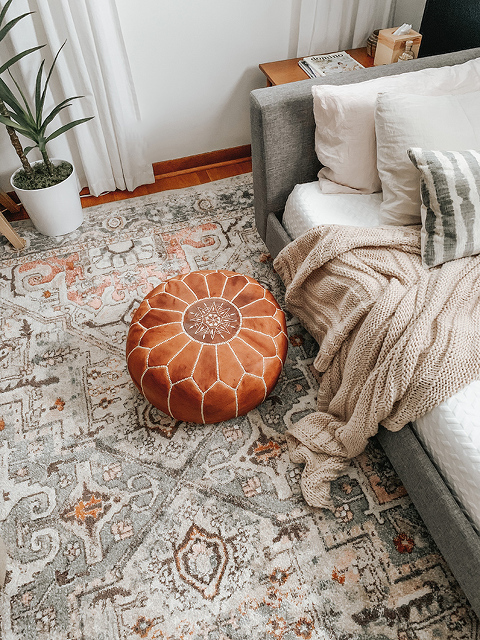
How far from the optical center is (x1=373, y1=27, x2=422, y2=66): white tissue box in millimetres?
1868

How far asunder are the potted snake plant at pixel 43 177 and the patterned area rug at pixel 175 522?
512mm

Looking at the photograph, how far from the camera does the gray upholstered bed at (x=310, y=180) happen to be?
1084 mm

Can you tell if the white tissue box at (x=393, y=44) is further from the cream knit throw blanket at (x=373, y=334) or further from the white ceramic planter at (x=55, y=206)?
the white ceramic planter at (x=55, y=206)

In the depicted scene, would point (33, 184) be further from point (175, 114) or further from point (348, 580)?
point (348, 580)

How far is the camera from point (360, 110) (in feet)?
5.00

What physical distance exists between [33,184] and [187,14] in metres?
0.99

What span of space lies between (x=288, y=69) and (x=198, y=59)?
0.42m

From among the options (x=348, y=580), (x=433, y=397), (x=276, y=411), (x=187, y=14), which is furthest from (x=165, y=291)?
(x=187, y=14)

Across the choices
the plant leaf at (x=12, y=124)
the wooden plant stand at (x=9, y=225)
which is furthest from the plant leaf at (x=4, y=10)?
the wooden plant stand at (x=9, y=225)

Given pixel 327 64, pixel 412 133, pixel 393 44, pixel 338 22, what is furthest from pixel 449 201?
pixel 338 22

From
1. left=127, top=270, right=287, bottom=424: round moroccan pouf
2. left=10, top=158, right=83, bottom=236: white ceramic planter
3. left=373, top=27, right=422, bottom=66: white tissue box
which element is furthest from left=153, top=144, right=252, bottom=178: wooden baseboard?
left=127, top=270, right=287, bottom=424: round moroccan pouf

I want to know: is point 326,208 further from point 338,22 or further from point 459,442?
point 338,22

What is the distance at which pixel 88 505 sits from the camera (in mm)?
1358

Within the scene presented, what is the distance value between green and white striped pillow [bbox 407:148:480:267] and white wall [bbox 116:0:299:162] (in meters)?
1.27
